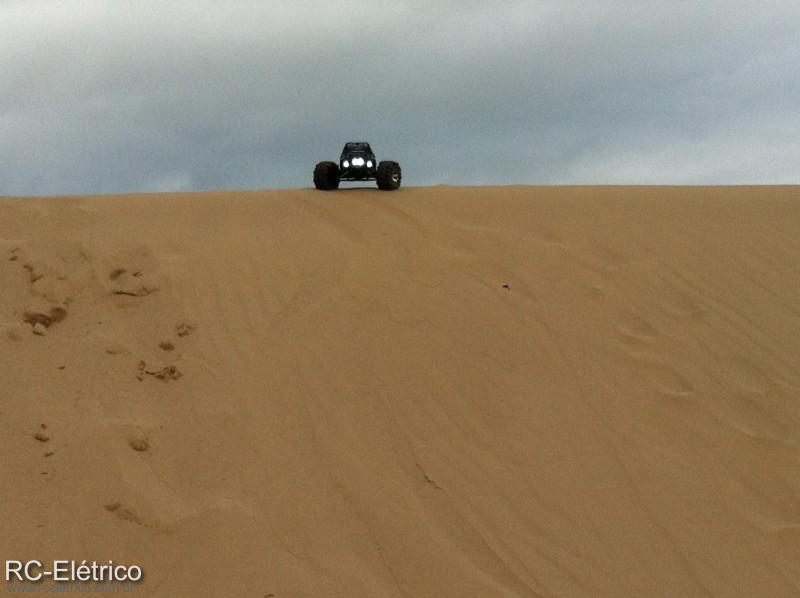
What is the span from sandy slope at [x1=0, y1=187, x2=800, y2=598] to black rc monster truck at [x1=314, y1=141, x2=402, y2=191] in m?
2.17

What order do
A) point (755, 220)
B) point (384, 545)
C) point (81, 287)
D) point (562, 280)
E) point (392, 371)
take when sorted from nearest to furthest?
1. point (384, 545)
2. point (392, 371)
3. point (81, 287)
4. point (562, 280)
5. point (755, 220)

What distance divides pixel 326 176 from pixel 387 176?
74 cm

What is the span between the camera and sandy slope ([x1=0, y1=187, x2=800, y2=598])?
4059 millimetres

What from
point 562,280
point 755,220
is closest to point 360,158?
point 562,280

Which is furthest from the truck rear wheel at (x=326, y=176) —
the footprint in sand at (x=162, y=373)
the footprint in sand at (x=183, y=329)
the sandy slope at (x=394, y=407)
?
the footprint in sand at (x=162, y=373)

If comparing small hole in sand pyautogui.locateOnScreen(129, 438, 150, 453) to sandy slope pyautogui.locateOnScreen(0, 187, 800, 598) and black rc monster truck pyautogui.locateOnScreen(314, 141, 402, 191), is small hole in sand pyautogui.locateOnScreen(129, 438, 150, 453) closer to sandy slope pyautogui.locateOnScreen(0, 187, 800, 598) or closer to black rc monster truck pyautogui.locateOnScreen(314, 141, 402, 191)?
sandy slope pyautogui.locateOnScreen(0, 187, 800, 598)

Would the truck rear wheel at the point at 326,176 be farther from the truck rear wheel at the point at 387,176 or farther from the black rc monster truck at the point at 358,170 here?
the truck rear wheel at the point at 387,176

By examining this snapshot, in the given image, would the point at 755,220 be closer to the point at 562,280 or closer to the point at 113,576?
the point at 562,280

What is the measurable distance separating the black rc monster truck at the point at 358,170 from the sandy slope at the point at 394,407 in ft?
7.13

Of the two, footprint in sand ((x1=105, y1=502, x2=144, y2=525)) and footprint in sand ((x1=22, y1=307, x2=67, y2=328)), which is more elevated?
footprint in sand ((x1=22, y1=307, x2=67, y2=328))

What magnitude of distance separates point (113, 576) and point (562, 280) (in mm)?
4258

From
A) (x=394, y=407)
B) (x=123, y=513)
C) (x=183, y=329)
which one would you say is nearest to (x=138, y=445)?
(x=123, y=513)

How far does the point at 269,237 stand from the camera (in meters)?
7.19

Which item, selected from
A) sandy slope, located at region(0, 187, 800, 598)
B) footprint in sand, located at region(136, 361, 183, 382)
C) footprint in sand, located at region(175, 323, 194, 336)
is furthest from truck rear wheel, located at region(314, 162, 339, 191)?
footprint in sand, located at region(136, 361, 183, 382)
